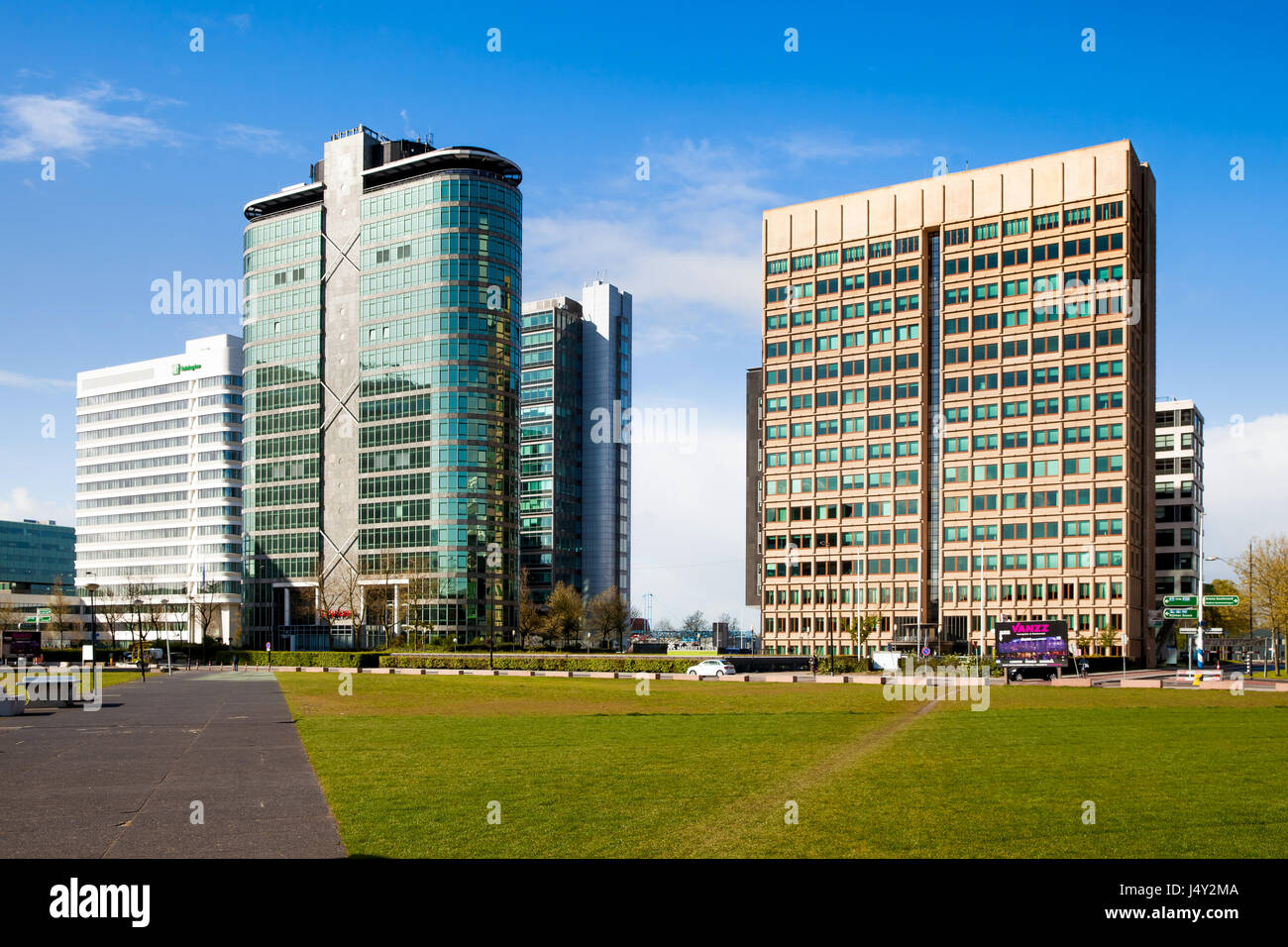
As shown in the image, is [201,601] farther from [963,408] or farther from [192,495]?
[963,408]

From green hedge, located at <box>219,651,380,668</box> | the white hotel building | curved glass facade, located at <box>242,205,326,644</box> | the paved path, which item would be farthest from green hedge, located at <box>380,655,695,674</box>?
the white hotel building

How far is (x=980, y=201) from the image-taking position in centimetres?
12162

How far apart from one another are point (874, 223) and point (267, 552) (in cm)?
9748

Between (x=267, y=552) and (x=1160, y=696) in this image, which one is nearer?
(x=1160, y=696)

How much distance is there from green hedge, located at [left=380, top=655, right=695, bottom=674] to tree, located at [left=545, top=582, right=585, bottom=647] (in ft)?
204

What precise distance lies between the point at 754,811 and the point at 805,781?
11.9 ft

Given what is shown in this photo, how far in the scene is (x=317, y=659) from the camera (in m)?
92.0

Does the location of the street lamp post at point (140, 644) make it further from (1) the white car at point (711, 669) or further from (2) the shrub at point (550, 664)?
(1) the white car at point (711, 669)

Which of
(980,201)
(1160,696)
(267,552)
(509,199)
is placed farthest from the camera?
(267,552)

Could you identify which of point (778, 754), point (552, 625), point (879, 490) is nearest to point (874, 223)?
point (879, 490)

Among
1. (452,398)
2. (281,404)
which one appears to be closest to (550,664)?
(452,398)
